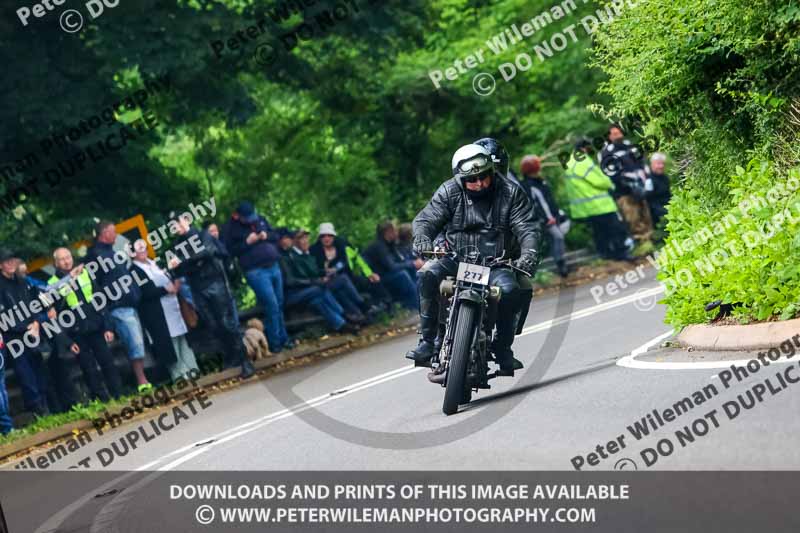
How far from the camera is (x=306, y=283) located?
65.7ft

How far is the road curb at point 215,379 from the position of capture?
603 inches

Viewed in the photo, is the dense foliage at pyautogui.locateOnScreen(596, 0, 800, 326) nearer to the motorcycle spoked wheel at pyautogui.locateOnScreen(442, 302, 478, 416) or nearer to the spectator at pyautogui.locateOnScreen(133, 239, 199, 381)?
the motorcycle spoked wheel at pyautogui.locateOnScreen(442, 302, 478, 416)

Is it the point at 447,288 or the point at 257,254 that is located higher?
the point at 257,254

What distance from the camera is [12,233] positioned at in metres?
19.9

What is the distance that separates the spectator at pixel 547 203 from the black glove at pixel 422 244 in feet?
36.9

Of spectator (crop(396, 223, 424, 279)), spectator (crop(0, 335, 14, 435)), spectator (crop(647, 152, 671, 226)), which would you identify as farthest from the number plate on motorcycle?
spectator (crop(647, 152, 671, 226))

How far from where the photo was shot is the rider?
35.7 ft

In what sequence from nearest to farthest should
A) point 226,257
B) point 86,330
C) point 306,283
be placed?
point 86,330
point 226,257
point 306,283

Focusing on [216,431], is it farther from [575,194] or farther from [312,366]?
[575,194]

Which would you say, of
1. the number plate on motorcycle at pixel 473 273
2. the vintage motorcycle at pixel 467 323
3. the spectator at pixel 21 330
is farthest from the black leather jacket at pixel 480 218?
the spectator at pixel 21 330

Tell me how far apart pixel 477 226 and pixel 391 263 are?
33.3 ft

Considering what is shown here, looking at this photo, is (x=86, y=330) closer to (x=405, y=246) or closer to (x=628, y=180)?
(x=405, y=246)

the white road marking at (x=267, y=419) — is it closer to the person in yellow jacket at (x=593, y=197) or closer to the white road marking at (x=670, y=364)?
the white road marking at (x=670, y=364)

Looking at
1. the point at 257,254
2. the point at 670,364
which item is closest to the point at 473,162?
the point at 670,364
